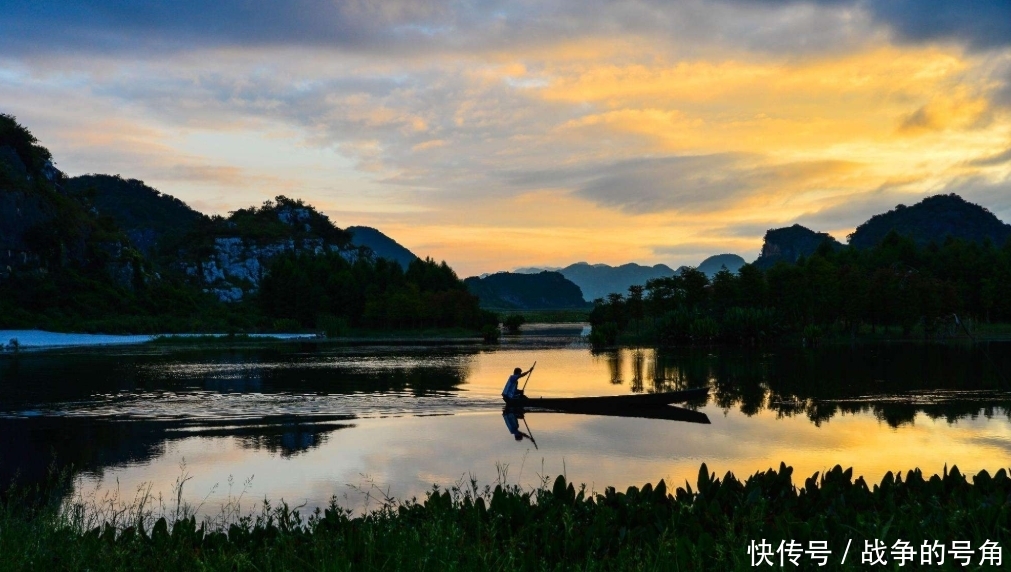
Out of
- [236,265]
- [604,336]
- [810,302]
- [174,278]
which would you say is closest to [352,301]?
[174,278]

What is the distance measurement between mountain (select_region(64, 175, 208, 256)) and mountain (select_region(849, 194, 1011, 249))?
5391 inches

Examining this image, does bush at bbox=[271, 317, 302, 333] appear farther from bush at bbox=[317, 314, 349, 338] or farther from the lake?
the lake

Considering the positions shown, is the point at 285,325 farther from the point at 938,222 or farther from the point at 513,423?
the point at 938,222

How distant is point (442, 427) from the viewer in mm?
23250

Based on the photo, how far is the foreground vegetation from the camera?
7355 millimetres

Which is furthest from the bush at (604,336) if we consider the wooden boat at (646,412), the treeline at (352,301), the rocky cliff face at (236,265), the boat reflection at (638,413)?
the rocky cliff face at (236,265)

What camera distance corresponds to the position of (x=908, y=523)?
812cm

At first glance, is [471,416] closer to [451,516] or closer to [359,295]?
[451,516]

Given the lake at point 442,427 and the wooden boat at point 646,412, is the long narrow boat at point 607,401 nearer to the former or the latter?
the wooden boat at point 646,412

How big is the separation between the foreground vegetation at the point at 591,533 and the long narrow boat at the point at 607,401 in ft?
49.1

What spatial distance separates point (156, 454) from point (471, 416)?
984 cm

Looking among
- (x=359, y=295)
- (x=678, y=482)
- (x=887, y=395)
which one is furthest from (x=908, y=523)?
(x=359, y=295)

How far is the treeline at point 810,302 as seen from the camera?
6525cm

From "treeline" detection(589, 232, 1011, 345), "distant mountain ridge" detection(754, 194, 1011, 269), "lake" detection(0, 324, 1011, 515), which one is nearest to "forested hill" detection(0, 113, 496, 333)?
"treeline" detection(589, 232, 1011, 345)
